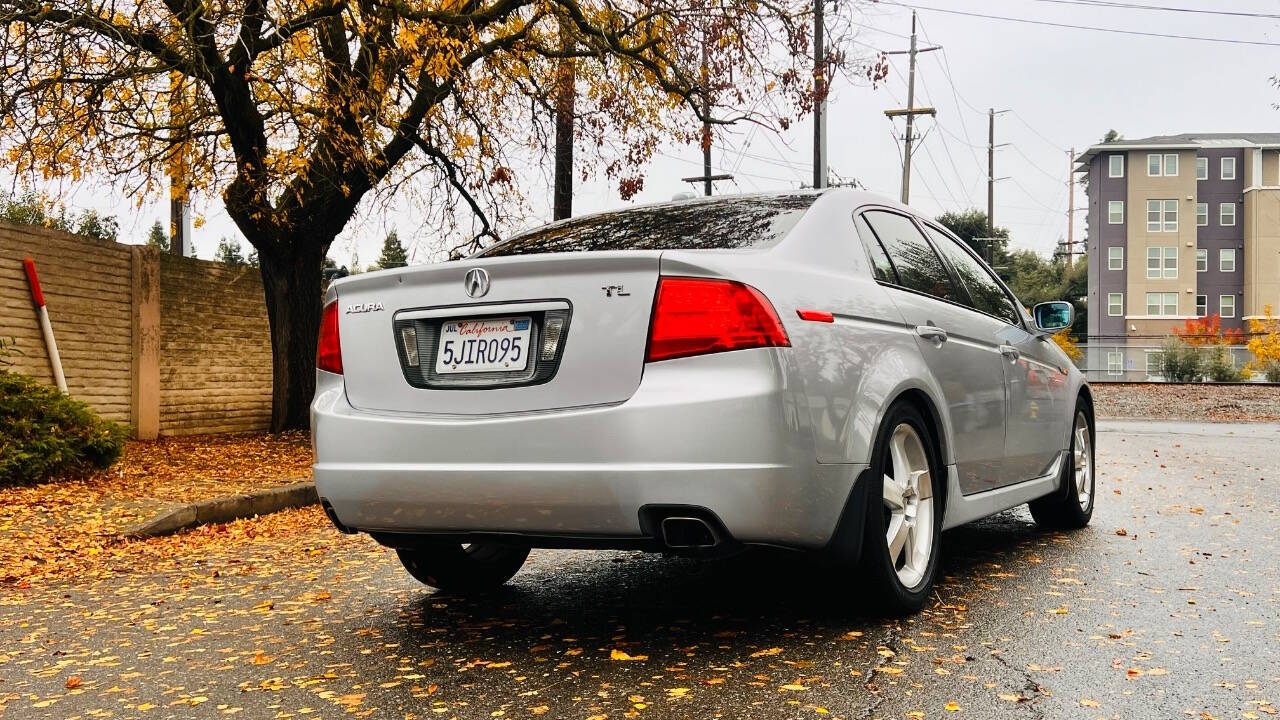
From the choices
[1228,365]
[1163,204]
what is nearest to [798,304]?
[1228,365]

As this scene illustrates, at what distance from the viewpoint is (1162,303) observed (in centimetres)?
5950

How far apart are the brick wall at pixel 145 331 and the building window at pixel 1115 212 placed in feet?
177

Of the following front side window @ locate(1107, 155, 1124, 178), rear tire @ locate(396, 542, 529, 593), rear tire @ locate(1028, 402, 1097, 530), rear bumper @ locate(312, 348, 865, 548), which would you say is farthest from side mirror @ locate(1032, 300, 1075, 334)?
front side window @ locate(1107, 155, 1124, 178)

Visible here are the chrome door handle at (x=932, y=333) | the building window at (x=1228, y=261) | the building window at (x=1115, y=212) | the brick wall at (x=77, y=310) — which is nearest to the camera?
the chrome door handle at (x=932, y=333)

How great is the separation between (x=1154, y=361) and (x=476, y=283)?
35953 mm

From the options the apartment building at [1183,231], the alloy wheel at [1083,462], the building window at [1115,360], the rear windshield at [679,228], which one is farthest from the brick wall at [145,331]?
the apartment building at [1183,231]

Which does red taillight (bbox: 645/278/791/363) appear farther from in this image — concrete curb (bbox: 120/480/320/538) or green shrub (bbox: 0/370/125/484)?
green shrub (bbox: 0/370/125/484)

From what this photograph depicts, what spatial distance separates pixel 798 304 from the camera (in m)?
3.69

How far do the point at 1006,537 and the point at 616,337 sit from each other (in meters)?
3.68

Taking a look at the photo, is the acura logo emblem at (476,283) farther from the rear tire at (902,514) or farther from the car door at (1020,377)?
the car door at (1020,377)

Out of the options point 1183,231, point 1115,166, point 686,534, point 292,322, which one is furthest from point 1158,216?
point 686,534

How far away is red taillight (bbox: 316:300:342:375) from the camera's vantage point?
4.16 m

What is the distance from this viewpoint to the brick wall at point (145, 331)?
11.2 meters

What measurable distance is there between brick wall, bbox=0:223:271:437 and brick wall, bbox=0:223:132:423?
0.01 m
